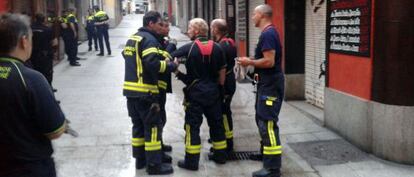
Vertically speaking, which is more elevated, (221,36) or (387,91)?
(221,36)

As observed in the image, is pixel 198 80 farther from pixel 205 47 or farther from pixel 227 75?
pixel 227 75

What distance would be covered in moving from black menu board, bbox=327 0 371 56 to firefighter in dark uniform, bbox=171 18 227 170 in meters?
1.73

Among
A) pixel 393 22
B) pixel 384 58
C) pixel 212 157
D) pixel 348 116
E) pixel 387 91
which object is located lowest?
pixel 212 157

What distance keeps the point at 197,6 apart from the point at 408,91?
68.7 ft

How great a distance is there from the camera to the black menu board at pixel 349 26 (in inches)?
237

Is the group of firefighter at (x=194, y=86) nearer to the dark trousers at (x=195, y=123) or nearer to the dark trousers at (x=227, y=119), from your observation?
the dark trousers at (x=195, y=123)

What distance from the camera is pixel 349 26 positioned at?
646 cm

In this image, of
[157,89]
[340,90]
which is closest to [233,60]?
[157,89]

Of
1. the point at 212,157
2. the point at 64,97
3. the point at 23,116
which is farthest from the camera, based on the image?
the point at 64,97

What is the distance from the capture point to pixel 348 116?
6.55m

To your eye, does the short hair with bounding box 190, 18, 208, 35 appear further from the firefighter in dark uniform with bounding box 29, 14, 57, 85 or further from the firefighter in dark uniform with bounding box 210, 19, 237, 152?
the firefighter in dark uniform with bounding box 29, 14, 57, 85

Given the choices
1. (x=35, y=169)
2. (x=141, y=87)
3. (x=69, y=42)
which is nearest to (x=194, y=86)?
(x=141, y=87)

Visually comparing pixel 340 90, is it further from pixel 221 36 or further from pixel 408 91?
pixel 221 36

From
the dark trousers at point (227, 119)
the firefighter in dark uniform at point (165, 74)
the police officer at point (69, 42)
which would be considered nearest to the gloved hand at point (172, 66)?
the firefighter in dark uniform at point (165, 74)
